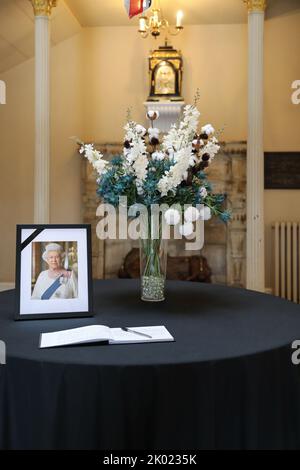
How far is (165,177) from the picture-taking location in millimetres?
1677

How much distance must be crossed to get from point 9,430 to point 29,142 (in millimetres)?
4349

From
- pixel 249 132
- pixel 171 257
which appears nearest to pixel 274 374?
pixel 249 132

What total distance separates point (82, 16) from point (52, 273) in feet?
13.8

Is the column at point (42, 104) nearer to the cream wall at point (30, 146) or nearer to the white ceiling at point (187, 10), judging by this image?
the white ceiling at point (187, 10)

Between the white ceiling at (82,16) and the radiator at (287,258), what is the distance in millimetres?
2351

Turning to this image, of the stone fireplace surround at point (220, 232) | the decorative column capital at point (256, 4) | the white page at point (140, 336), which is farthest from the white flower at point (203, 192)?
the stone fireplace surround at point (220, 232)

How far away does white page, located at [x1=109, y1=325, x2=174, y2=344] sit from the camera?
1.34 m

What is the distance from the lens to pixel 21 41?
15.2ft

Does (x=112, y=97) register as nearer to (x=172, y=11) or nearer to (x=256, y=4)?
(x=172, y=11)

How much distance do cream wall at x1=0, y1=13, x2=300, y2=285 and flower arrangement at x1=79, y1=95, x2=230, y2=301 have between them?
3.48m

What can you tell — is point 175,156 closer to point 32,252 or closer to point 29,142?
point 32,252

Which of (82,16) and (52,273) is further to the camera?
(82,16)

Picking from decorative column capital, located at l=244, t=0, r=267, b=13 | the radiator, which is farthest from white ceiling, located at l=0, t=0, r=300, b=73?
the radiator

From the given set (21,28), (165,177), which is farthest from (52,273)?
(21,28)
